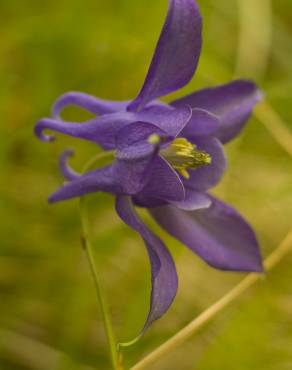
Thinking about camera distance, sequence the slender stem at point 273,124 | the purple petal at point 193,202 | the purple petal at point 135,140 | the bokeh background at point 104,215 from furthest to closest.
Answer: the slender stem at point 273,124 < the bokeh background at point 104,215 < the purple petal at point 193,202 < the purple petal at point 135,140

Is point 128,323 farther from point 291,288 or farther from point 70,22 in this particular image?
point 70,22

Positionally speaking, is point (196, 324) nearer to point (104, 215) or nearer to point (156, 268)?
point (156, 268)

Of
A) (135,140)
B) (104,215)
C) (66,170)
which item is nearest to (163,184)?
(135,140)

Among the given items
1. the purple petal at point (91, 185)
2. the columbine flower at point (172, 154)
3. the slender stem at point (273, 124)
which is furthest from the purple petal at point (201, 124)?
the slender stem at point (273, 124)

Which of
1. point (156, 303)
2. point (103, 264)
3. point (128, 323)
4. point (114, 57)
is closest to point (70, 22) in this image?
point (114, 57)

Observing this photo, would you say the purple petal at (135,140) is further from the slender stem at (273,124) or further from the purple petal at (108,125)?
the slender stem at (273,124)
